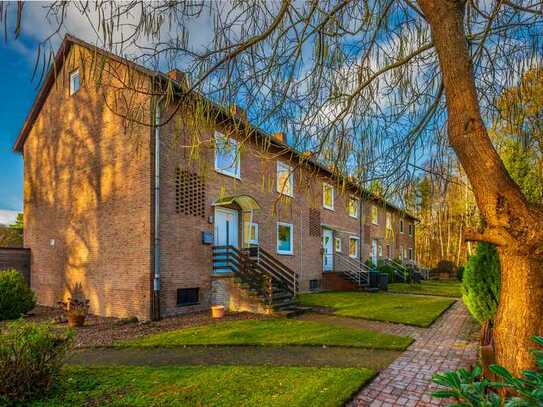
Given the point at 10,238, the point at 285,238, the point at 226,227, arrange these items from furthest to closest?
1. the point at 10,238
2. the point at 285,238
3. the point at 226,227

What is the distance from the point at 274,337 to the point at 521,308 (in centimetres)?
593

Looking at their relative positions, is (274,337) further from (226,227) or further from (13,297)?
(13,297)

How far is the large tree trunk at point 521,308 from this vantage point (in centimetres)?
299

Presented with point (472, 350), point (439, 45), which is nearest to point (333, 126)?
point (439, 45)

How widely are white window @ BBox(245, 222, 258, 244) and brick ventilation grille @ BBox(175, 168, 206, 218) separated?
2.55 meters

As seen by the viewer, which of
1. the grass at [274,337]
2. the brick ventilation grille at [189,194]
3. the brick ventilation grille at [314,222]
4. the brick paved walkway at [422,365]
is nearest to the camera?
the brick paved walkway at [422,365]

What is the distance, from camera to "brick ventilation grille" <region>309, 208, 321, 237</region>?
63.0ft

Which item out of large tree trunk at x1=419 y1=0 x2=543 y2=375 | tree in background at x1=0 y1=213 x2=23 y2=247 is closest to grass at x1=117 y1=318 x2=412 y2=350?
large tree trunk at x1=419 y1=0 x2=543 y2=375

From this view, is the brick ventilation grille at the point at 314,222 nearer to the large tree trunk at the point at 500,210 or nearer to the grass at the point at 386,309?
the grass at the point at 386,309

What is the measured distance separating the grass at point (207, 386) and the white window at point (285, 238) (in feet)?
36.6

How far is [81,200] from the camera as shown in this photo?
13.1m

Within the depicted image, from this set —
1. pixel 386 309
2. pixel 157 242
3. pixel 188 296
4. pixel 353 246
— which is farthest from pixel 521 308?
pixel 353 246

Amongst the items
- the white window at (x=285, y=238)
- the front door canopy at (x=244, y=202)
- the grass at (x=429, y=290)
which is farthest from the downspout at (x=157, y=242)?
the grass at (x=429, y=290)

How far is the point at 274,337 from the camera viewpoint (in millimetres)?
8195
